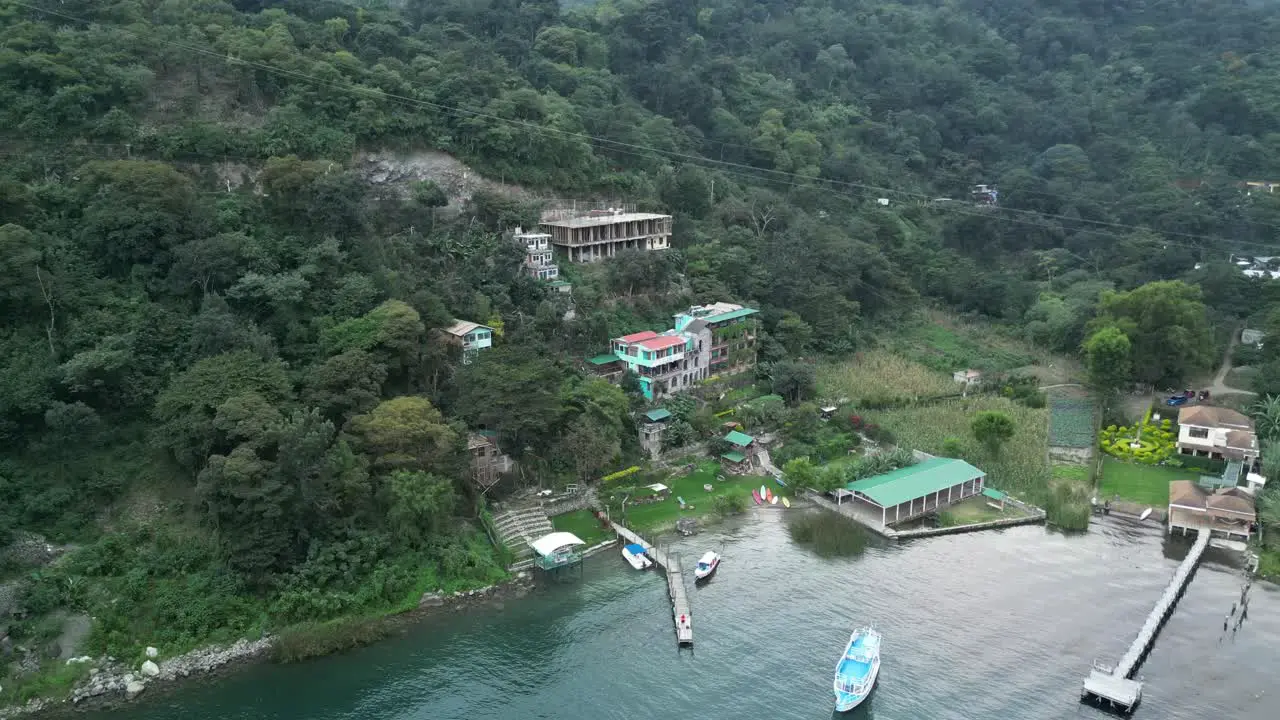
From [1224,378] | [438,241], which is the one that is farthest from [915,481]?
[438,241]

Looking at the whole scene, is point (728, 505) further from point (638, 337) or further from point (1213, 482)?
point (1213, 482)

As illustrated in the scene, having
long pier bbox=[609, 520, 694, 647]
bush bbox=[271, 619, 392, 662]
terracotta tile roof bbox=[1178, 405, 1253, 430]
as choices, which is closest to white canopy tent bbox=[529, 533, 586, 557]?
long pier bbox=[609, 520, 694, 647]

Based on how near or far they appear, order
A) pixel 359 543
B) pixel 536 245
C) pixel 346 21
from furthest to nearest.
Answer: pixel 346 21
pixel 536 245
pixel 359 543

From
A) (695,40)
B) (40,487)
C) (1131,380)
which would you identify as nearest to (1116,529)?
(1131,380)

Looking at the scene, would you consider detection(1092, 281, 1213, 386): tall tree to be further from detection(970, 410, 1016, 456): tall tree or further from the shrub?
the shrub

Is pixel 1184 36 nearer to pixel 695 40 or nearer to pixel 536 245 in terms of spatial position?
pixel 695 40

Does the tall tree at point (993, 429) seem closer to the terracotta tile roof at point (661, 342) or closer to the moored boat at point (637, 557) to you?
the terracotta tile roof at point (661, 342)

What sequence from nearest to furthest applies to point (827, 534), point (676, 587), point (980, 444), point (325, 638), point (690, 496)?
point (325, 638), point (676, 587), point (827, 534), point (690, 496), point (980, 444)
